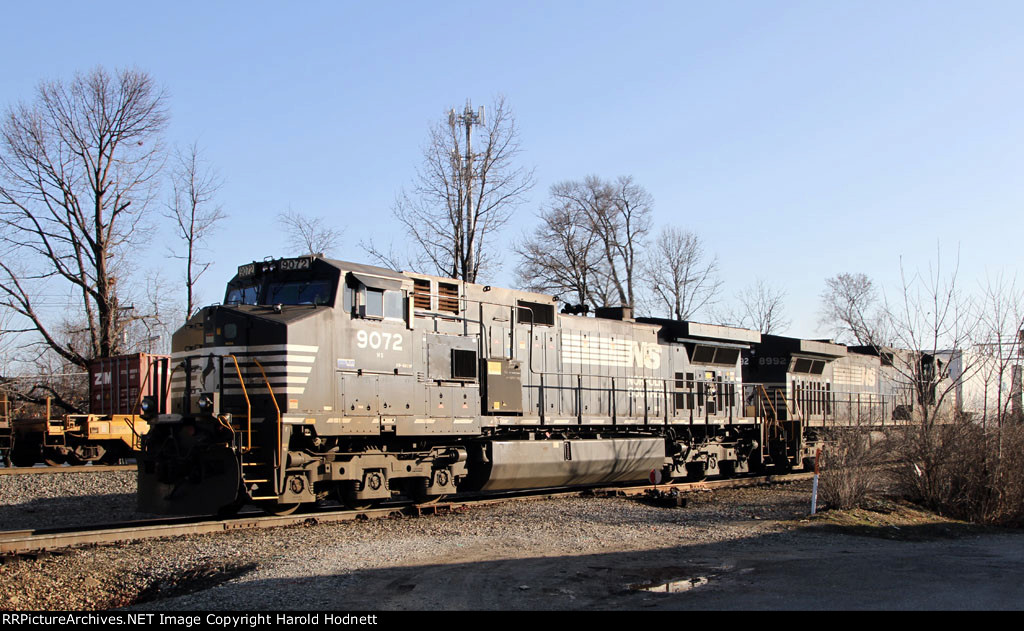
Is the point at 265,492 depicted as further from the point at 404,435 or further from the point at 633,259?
the point at 633,259

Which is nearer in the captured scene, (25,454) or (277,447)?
(277,447)

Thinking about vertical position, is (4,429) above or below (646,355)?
below

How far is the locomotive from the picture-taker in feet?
38.2

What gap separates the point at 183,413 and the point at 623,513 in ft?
22.5

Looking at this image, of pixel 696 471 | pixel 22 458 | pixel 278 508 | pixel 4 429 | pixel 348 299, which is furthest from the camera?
pixel 4 429

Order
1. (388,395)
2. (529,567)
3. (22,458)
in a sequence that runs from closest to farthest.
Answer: (529,567) → (388,395) → (22,458)

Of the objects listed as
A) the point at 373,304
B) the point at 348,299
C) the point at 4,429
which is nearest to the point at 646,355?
the point at 373,304

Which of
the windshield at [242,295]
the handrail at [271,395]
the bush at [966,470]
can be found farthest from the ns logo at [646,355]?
the handrail at [271,395]

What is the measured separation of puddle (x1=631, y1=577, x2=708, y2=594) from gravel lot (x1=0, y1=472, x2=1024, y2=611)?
0.05m

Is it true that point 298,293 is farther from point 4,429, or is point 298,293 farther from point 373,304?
point 4,429

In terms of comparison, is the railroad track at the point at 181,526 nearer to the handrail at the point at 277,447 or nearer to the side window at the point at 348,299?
the handrail at the point at 277,447

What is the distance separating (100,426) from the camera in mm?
21656

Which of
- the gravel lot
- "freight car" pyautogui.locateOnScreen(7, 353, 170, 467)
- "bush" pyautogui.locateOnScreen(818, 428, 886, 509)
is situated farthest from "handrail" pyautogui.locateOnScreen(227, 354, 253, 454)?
"freight car" pyautogui.locateOnScreen(7, 353, 170, 467)

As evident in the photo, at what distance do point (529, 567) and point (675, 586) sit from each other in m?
1.67
